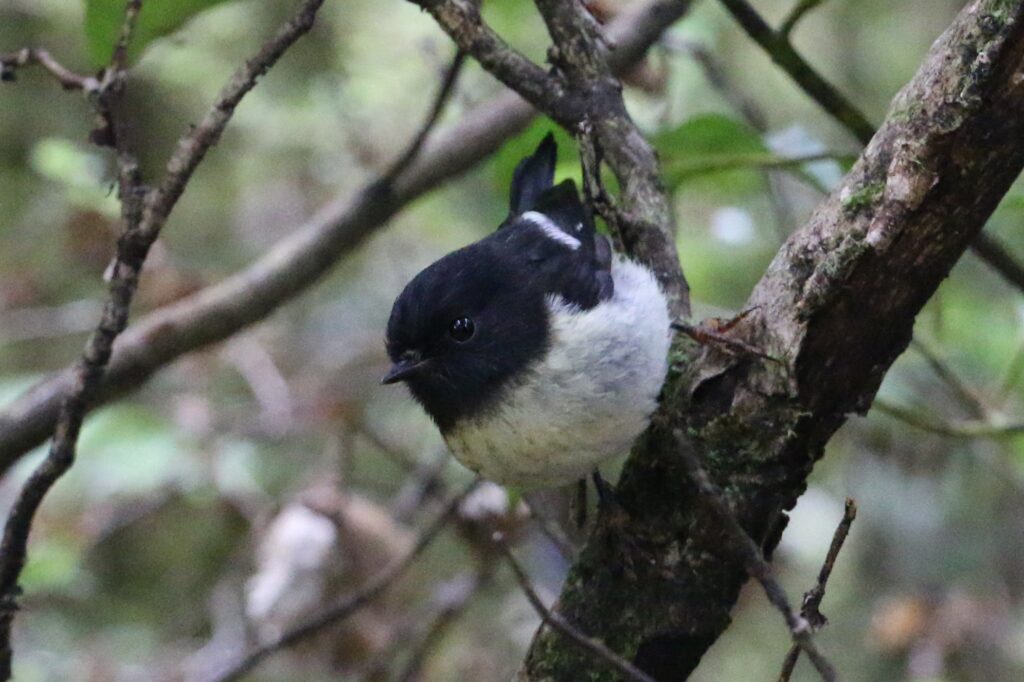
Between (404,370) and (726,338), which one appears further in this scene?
(404,370)

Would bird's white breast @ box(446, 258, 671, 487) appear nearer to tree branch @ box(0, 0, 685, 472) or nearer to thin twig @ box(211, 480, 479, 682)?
thin twig @ box(211, 480, 479, 682)

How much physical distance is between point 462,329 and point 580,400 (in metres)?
0.34

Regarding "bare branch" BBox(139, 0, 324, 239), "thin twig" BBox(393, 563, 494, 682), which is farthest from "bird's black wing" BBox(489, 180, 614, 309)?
"thin twig" BBox(393, 563, 494, 682)

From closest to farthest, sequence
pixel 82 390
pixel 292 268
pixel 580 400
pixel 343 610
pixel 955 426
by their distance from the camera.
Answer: pixel 82 390 → pixel 580 400 → pixel 955 426 → pixel 343 610 → pixel 292 268

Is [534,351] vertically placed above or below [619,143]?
below

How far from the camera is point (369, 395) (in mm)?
5074

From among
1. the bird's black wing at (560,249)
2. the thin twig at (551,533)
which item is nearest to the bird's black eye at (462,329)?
the bird's black wing at (560,249)

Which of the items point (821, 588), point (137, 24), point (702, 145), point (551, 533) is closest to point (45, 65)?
point (137, 24)

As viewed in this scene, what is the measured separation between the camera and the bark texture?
1.68 meters

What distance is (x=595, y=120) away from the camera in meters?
2.26

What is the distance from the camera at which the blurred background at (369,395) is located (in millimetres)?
3508

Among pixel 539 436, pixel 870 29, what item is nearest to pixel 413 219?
pixel 870 29

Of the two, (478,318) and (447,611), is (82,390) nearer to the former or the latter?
(478,318)

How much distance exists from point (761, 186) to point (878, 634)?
1706mm
